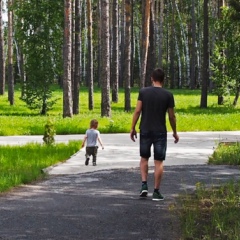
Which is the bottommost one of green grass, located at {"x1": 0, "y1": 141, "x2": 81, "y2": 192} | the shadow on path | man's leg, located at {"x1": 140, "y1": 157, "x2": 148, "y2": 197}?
green grass, located at {"x1": 0, "y1": 141, "x2": 81, "y2": 192}

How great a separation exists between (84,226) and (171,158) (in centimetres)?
815

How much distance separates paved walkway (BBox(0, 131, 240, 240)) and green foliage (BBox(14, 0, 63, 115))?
20.1 m

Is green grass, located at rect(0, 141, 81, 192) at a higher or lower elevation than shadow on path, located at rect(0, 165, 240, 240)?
lower

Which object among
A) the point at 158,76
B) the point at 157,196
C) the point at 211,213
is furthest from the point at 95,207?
the point at 158,76

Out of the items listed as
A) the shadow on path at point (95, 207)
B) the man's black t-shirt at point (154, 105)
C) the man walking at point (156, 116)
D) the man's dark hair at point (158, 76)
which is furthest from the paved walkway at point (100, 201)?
the man's dark hair at point (158, 76)

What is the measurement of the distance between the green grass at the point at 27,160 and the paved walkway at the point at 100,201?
0.97 feet

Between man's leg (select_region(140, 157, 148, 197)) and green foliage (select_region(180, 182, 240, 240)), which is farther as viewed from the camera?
man's leg (select_region(140, 157, 148, 197))

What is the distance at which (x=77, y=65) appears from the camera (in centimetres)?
3619

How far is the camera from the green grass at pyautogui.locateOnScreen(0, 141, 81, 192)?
11032 mm

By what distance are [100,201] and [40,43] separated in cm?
2733

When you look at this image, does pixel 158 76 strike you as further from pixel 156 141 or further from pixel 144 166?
pixel 144 166

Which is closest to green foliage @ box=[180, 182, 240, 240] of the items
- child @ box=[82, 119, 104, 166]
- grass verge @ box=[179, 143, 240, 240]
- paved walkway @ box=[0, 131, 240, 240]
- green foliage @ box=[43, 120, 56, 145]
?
grass verge @ box=[179, 143, 240, 240]

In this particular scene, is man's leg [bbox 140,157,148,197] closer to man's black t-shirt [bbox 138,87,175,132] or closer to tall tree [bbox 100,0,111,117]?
man's black t-shirt [bbox 138,87,175,132]

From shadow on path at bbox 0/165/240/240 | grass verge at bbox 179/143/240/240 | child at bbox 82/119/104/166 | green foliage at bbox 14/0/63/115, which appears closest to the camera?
grass verge at bbox 179/143/240/240
